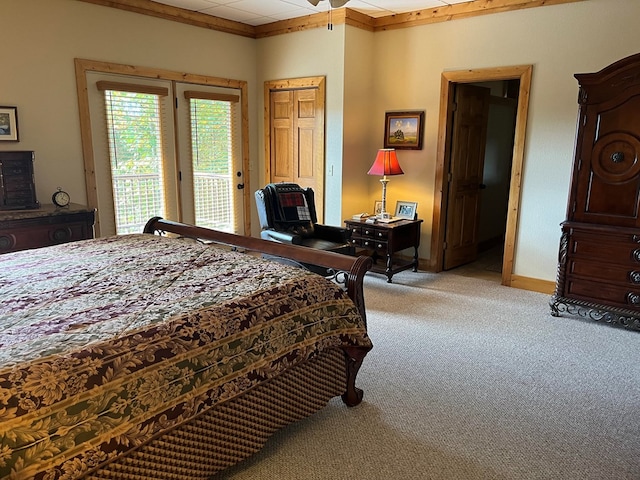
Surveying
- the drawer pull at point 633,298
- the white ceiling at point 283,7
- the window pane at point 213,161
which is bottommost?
the drawer pull at point 633,298

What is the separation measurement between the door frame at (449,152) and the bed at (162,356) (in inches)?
111

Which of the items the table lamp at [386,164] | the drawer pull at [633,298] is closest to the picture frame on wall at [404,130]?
the table lamp at [386,164]

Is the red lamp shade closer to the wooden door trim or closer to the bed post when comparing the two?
the wooden door trim

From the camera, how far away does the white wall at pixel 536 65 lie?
160 inches

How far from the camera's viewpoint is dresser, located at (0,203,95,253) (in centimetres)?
361

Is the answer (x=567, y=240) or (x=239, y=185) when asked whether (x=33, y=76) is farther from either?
(x=567, y=240)

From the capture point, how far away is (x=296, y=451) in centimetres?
225

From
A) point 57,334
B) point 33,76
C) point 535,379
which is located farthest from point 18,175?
point 535,379

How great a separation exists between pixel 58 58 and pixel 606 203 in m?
4.88

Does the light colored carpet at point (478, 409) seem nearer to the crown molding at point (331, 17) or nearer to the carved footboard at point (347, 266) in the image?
the carved footboard at point (347, 266)

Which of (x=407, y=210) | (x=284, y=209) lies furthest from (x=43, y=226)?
(x=407, y=210)

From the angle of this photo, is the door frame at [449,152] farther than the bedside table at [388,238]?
No

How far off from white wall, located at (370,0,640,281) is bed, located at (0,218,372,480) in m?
2.86

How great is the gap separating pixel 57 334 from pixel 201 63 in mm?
4402
